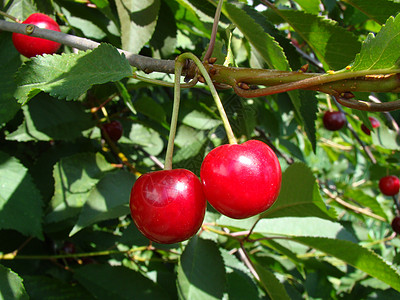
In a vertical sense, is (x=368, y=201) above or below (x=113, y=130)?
below

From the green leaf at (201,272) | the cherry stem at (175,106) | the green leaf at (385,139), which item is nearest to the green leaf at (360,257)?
the green leaf at (201,272)

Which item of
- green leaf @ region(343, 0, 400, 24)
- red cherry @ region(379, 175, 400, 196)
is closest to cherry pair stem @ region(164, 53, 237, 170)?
green leaf @ region(343, 0, 400, 24)

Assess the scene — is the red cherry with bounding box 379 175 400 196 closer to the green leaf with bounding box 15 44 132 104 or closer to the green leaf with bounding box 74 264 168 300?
the green leaf with bounding box 74 264 168 300

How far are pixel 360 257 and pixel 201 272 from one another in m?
0.41

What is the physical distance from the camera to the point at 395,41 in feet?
1.73

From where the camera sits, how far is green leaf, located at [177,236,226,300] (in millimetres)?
932

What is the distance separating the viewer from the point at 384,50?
1.72ft

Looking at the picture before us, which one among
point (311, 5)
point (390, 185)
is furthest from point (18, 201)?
point (390, 185)

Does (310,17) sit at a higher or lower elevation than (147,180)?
higher

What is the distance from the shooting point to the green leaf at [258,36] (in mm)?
782

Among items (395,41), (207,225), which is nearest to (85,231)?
(207,225)

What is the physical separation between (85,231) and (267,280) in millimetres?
725

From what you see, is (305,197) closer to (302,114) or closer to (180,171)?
(302,114)

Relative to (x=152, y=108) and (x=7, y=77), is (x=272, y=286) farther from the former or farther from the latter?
(x=7, y=77)
